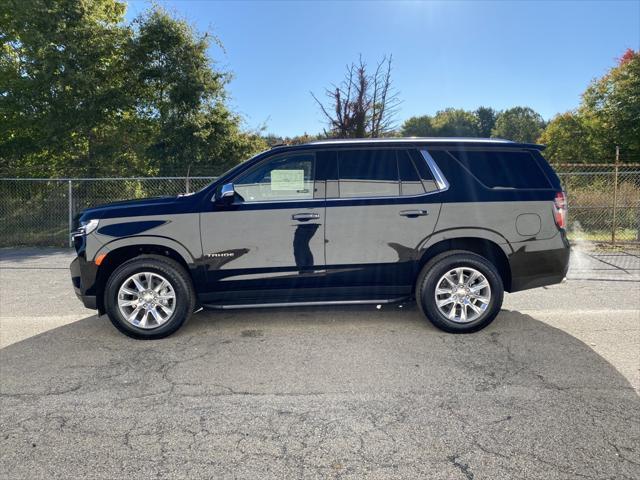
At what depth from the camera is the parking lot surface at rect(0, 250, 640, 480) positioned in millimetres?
2512

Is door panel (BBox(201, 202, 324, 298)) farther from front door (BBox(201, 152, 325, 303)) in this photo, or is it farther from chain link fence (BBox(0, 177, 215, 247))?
chain link fence (BBox(0, 177, 215, 247))

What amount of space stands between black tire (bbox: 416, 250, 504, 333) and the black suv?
0.01m

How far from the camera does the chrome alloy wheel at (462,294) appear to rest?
14.9 feet

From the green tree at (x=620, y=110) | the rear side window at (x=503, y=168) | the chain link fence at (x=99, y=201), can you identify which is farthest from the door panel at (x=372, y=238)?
the green tree at (x=620, y=110)

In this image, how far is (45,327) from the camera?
5.01m

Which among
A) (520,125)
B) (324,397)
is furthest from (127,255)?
(520,125)

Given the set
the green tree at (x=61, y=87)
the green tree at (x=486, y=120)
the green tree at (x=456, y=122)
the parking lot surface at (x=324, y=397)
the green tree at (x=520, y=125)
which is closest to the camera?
the parking lot surface at (x=324, y=397)

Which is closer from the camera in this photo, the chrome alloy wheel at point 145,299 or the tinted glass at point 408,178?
the chrome alloy wheel at point 145,299

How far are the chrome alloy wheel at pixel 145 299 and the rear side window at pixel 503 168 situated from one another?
3.31 metres

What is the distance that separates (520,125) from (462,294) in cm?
9267

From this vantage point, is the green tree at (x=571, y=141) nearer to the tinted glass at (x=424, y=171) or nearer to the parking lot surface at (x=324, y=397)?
the tinted glass at (x=424, y=171)

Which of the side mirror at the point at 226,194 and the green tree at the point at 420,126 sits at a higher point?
the green tree at the point at 420,126

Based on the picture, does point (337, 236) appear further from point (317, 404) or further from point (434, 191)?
point (317, 404)

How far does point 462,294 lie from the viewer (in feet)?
15.0
